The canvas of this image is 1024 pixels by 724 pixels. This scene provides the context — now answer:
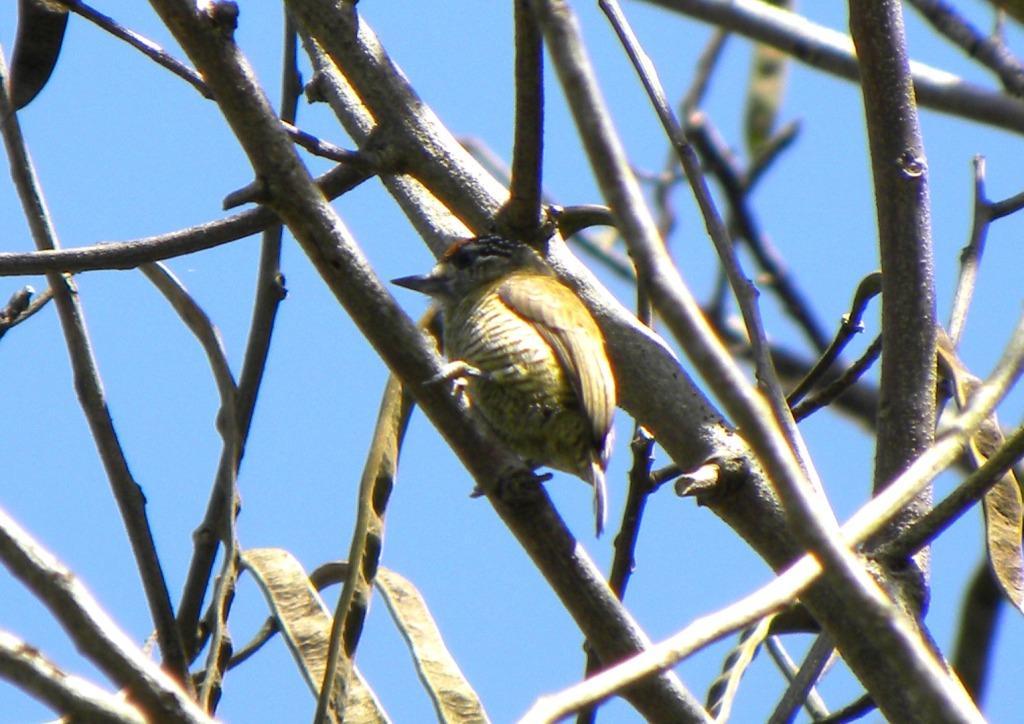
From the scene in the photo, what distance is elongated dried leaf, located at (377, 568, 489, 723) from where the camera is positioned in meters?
2.76

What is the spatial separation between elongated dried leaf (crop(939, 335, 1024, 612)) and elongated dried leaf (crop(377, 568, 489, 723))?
98cm

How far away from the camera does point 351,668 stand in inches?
103

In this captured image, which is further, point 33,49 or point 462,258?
point 462,258

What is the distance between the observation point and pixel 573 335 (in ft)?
11.3

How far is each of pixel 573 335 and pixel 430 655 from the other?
89 cm

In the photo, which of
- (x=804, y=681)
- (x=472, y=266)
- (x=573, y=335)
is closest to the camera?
(x=804, y=681)

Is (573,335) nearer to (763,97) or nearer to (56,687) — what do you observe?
(763,97)

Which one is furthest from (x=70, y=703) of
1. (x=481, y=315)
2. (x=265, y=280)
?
(x=481, y=315)

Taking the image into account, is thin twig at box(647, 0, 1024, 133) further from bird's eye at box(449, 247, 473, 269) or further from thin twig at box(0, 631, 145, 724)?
bird's eye at box(449, 247, 473, 269)

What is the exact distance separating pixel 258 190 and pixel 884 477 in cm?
112

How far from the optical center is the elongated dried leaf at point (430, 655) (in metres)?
2.76

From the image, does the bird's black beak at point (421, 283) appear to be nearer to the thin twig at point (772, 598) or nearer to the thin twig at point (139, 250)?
the thin twig at point (139, 250)

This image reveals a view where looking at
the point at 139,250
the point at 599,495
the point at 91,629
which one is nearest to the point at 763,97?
the point at 599,495

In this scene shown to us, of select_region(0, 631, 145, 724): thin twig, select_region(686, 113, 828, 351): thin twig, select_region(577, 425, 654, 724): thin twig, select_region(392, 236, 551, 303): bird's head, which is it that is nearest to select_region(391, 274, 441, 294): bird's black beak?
select_region(392, 236, 551, 303): bird's head
